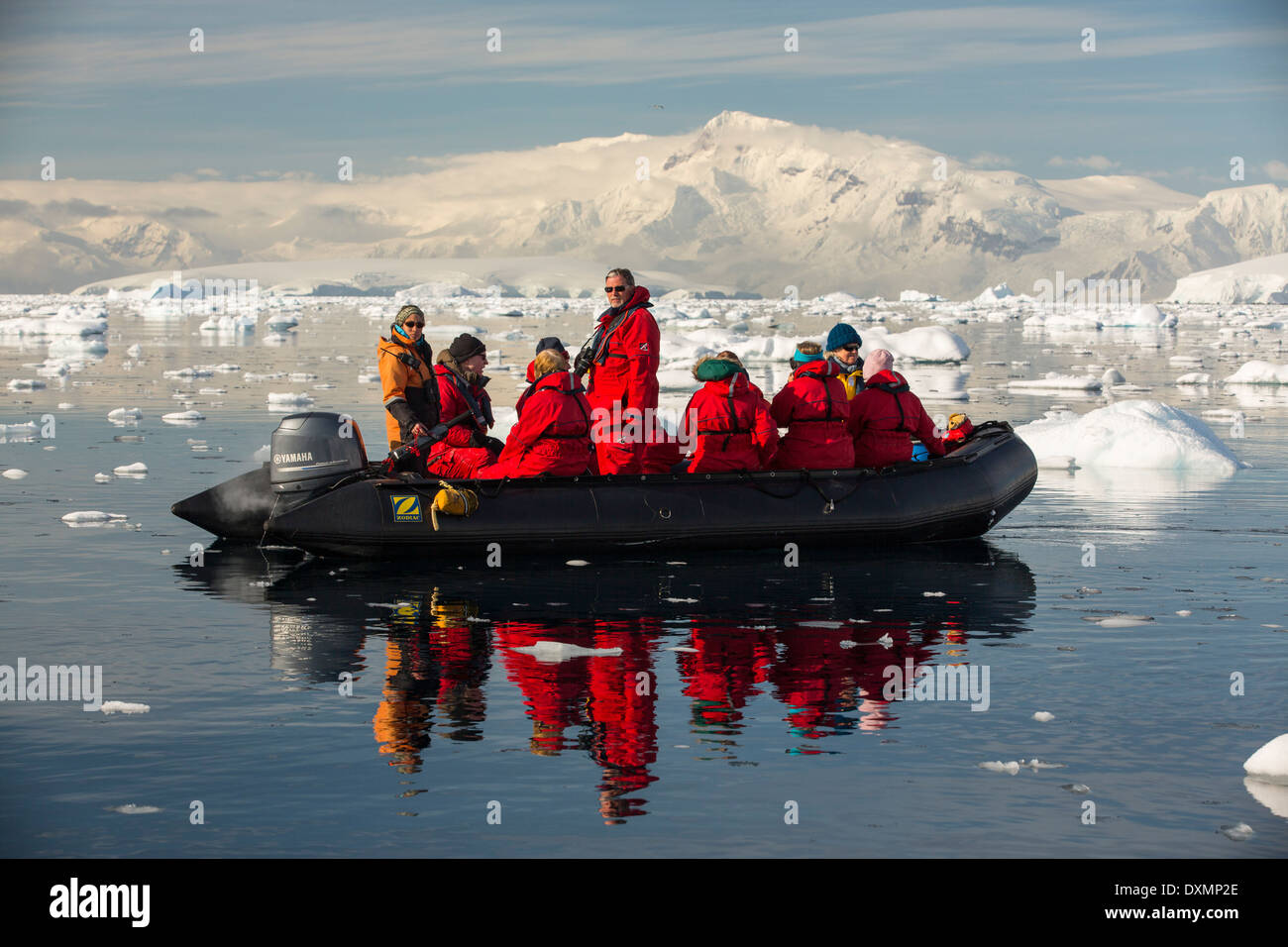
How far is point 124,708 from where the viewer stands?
273 inches

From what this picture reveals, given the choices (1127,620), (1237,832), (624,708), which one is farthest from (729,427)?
(1237,832)

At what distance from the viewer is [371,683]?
7.46m

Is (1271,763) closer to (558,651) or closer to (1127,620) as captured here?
(1127,620)

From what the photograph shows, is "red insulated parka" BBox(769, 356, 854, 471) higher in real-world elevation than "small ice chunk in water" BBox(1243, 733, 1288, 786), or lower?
higher

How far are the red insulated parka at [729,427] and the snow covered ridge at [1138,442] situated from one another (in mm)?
6823

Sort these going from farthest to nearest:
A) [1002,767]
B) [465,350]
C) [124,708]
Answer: [465,350] < [124,708] < [1002,767]

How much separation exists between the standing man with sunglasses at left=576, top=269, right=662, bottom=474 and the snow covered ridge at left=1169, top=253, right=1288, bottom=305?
145129mm

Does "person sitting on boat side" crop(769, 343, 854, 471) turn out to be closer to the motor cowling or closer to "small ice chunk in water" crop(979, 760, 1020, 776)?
the motor cowling

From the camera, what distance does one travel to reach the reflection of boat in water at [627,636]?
668 centimetres

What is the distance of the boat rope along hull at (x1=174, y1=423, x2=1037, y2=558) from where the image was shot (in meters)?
10.7

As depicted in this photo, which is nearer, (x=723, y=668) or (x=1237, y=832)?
(x=1237, y=832)

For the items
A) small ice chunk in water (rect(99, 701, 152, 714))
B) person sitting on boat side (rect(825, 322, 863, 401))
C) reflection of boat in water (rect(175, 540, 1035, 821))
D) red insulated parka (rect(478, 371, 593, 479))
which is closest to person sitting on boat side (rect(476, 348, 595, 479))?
red insulated parka (rect(478, 371, 593, 479))

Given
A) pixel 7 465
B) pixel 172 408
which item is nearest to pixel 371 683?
pixel 7 465

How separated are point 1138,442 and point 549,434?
28.9 ft
